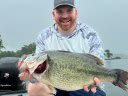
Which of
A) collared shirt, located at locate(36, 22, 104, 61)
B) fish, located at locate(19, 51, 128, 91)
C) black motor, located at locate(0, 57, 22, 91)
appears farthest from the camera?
black motor, located at locate(0, 57, 22, 91)

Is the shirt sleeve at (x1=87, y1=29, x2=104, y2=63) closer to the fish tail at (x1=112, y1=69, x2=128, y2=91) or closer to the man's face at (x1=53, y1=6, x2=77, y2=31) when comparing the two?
the man's face at (x1=53, y1=6, x2=77, y2=31)

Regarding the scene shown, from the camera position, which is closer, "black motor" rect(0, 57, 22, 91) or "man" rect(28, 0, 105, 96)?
"man" rect(28, 0, 105, 96)

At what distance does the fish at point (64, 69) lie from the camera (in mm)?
6863

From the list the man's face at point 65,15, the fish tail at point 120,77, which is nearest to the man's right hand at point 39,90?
the fish tail at point 120,77

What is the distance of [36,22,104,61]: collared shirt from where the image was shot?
27.3ft

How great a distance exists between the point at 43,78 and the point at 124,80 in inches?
49.3

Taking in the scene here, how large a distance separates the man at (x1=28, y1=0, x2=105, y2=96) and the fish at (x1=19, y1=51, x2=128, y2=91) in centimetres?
75

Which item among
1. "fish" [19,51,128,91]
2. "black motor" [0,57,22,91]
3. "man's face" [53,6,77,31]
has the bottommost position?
"black motor" [0,57,22,91]

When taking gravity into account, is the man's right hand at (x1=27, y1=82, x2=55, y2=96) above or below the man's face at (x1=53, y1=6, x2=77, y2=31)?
below

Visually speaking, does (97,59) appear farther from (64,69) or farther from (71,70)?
(64,69)

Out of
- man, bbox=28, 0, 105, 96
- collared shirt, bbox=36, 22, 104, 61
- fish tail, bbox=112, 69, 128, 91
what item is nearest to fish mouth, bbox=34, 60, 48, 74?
man, bbox=28, 0, 105, 96

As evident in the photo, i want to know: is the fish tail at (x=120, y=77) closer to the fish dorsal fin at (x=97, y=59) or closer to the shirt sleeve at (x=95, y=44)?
the fish dorsal fin at (x=97, y=59)

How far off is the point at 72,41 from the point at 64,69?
1.51 m

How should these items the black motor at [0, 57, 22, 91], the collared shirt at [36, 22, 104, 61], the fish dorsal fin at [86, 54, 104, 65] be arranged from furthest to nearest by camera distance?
the black motor at [0, 57, 22, 91]
the collared shirt at [36, 22, 104, 61]
the fish dorsal fin at [86, 54, 104, 65]
